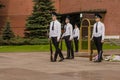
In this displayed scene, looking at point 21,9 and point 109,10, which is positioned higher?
point 21,9

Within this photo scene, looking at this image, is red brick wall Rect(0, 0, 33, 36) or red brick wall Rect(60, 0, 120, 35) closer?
red brick wall Rect(60, 0, 120, 35)

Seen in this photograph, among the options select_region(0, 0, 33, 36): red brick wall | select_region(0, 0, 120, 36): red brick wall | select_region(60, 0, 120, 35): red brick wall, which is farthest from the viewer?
select_region(0, 0, 33, 36): red brick wall

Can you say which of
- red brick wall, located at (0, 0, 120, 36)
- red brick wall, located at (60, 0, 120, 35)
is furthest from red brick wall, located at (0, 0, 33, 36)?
red brick wall, located at (60, 0, 120, 35)

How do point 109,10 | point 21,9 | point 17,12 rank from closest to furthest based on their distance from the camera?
point 109,10, point 21,9, point 17,12

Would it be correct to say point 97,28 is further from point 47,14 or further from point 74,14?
point 74,14

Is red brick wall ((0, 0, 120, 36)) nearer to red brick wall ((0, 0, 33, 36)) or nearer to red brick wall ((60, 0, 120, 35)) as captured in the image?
red brick wall ((0, 0, 33, 36))

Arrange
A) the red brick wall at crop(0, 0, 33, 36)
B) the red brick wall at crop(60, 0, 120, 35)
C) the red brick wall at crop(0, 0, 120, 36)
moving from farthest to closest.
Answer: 1. the red brick wall at crop(0, 0, 33, 36)
2. the red brick wall at crop(0, 0, 120, 36)
3. the red brick wall at crop(60, 0, 120, 35)

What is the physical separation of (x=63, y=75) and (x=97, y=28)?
5.46m

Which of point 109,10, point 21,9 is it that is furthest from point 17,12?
point 109,10

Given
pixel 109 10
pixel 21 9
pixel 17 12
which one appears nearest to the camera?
pixel 109 10

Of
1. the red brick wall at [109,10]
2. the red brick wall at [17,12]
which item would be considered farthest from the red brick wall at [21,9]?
the red brick wall at [109,10]

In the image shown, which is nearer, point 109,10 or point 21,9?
point 109,10

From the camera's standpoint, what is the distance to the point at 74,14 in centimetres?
4503

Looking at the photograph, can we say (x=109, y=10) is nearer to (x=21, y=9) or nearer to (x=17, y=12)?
(x=21, y=9)
